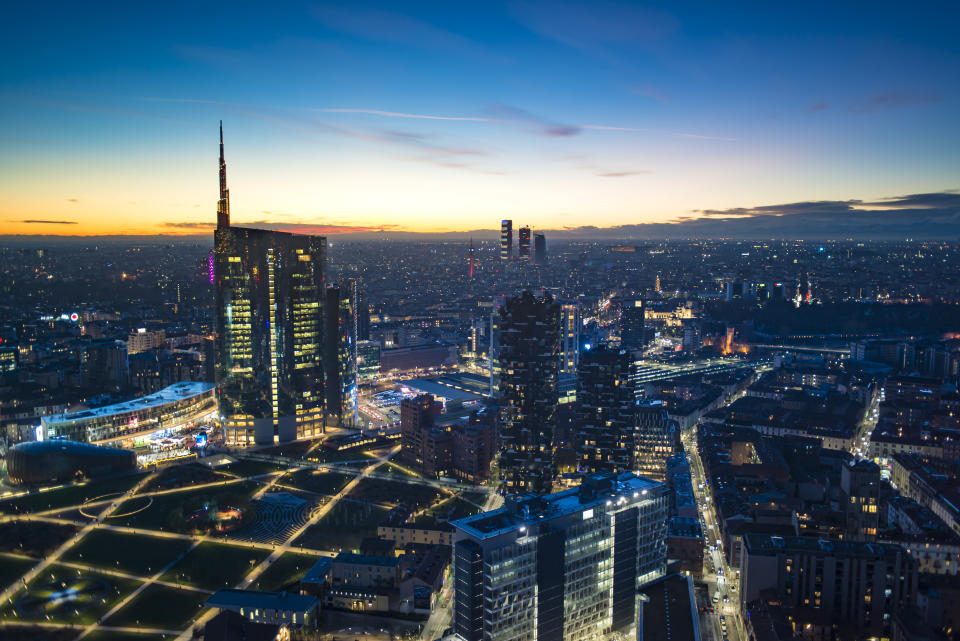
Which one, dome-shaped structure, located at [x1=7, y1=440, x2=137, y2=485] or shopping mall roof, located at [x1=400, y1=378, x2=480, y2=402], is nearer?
dome-shaped structure, located at [x1=7, y1=440, x2=137, y2=485]

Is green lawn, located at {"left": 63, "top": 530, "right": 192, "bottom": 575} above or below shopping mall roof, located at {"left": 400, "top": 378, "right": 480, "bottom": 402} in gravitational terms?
below

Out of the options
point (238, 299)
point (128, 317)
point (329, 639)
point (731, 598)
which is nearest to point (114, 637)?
point (329, 639)

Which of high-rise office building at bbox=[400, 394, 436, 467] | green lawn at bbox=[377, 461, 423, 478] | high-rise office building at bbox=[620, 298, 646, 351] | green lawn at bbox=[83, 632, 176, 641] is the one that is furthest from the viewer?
high-rise office building at bbox=[620, 298, 646, 351]

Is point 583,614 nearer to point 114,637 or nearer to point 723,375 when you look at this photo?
point 114,637

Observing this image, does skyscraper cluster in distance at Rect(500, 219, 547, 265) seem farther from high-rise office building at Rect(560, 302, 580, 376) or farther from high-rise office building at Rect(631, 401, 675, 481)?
high-rise office building at Rect(631, 401, 675, 481)

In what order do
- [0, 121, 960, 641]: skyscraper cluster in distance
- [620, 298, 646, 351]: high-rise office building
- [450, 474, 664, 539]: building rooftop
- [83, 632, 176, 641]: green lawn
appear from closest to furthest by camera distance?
[450, 474, 664, 539]: building rooftop, [0, 121, 960, 641]: skyscraper cluster in distance, [83, 632, 176, 641]: green lawn, [620, 298, 646, 351]: high-rise office building

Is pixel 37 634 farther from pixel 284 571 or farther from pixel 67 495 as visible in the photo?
pixel 67 495

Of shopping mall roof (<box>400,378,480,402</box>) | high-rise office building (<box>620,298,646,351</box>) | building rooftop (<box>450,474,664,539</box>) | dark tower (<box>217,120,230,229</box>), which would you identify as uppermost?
dark tower (<box>217,120,230,229</box>)

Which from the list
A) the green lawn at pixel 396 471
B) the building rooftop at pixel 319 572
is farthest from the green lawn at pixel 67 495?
the building rooftop at pixel 319 572

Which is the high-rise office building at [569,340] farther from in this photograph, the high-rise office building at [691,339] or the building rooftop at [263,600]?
the building rooftop at [263,600]

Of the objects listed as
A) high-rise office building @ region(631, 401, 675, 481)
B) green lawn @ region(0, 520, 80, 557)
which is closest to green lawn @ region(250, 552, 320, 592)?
green lawn @ region(0, 520, 80, 557)
